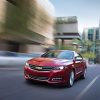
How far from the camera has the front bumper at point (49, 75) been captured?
995cm

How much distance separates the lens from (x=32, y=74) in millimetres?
10125

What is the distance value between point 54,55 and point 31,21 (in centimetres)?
2711

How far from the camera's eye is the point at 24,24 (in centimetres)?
3562

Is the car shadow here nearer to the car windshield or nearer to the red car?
the red car

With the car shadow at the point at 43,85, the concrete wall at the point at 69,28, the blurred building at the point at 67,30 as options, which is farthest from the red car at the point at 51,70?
the concrete wall at the point at 69,28

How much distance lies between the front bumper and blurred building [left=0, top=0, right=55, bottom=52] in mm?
20683

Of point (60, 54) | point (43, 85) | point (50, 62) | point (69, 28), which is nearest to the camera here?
point (50, 62)

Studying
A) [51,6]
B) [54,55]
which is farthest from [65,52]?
[51,6]

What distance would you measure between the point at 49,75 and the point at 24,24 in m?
26.1

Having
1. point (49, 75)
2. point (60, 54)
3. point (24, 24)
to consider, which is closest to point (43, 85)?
point (49, 75)

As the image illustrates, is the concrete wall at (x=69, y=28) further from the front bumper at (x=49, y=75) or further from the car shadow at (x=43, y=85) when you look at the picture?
the front bumper at (x=49, y=75)

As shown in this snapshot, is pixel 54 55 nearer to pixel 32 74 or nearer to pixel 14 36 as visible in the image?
pixel 32 74

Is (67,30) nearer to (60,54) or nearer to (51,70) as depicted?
(60,54)

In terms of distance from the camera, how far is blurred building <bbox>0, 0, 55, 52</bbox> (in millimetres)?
31797
